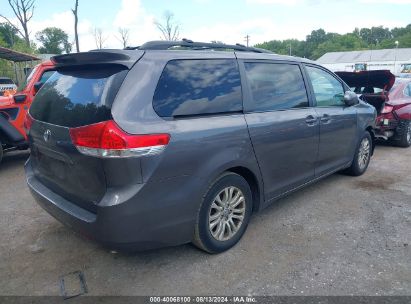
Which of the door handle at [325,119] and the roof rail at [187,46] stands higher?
the roof rail at [187,46]

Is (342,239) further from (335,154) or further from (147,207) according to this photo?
(147,207)

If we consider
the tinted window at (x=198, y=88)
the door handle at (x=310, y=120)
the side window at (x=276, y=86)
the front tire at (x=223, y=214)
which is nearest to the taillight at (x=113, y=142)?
the tinted window at (x=198, y=88)

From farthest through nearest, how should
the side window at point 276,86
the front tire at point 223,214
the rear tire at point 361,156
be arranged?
the rear tire at point 361,156 < the side window at point 276,86 < the front tire at point 223,214

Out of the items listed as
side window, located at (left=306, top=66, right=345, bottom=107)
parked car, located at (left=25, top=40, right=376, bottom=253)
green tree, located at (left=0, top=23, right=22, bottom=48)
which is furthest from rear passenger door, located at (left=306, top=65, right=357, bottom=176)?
green tree, located at (left=0, top=23, right=22, bottom=48)

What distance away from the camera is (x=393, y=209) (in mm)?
4336

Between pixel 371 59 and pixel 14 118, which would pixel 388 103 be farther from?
pixel 371 59

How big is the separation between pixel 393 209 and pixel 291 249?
5.74ft

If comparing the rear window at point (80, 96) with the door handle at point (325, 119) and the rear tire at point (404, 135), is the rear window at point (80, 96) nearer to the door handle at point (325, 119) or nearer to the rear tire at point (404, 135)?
the door handle at point (325, 119)

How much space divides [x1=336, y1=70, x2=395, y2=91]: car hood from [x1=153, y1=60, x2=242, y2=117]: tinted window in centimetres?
542

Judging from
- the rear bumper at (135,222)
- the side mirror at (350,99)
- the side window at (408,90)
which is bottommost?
the rear bumper at (135,222)

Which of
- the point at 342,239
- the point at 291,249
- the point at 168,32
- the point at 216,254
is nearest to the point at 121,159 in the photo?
the point at 216,254

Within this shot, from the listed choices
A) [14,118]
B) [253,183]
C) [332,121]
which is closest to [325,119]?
[332,121]

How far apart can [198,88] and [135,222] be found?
1.20 metres

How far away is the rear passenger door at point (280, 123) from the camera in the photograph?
347 cm
